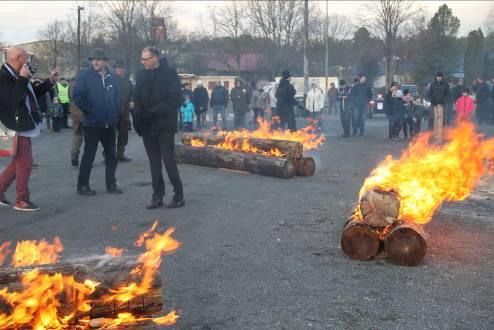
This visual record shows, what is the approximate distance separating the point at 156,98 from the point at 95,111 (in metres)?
1.33

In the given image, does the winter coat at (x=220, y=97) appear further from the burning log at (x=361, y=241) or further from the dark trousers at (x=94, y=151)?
the burning log at (x=361, y=241)

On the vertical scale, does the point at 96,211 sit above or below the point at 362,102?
below

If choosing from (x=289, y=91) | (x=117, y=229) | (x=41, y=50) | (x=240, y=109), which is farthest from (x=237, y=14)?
(x=117, y=229)

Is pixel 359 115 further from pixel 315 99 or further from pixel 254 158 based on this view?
pixel 254 158

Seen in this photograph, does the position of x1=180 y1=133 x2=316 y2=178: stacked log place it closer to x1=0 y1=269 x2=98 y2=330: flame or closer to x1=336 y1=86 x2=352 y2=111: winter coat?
x1=0 y1=269 x2=98 y2=330: flame

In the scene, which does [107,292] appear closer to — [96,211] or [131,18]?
[96,211]

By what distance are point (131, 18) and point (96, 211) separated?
195ft

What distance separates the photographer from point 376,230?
17.2ft

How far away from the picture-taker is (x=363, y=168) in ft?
36.3

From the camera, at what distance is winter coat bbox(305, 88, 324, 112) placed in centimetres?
1828

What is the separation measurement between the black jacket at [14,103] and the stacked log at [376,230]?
4.36m

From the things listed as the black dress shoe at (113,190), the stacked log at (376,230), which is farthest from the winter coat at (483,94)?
the stacked log at (376,230)

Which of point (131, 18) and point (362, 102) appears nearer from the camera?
point (362, 102)

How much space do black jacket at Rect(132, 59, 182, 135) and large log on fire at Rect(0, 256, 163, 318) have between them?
3.57m
